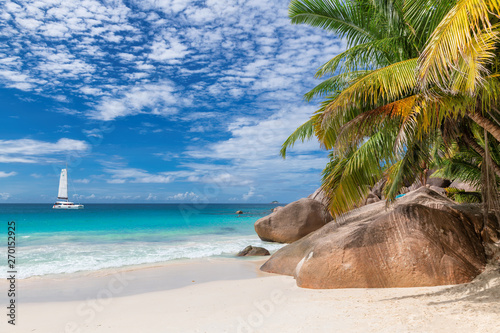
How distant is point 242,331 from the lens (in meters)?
4.55

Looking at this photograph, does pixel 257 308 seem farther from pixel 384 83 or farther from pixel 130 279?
pixel 130 279

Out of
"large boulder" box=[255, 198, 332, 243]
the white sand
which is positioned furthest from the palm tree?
"large boulder" box=[255, 198, 332, 243]

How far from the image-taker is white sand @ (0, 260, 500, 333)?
4.39 metres

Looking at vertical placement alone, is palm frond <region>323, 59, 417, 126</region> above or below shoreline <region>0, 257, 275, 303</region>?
above

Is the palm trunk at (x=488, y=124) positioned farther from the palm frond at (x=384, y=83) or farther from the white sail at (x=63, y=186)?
the white sail at (x=63, y=186)

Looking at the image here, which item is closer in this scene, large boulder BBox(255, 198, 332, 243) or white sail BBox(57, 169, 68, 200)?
large boulder BBox(255, 198, 332, 243)

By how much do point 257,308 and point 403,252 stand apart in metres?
3.08

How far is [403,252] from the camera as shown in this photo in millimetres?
6391

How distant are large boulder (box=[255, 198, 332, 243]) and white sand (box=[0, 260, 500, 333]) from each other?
8552 millimetres

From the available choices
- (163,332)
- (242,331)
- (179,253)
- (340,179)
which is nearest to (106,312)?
(163,332)

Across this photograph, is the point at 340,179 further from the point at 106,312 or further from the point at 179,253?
the point at 179,253

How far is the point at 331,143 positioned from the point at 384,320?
3.46 metres

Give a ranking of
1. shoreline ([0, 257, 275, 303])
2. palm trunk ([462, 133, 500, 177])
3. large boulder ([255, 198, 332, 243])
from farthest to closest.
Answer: large boulder ([255, 198, 332, 243]) < shoreline ([0, 257, 275, 303]) < palm trunk ([462, 133, 500, 177])

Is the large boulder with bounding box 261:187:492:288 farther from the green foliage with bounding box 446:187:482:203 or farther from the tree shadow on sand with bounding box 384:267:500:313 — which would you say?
the green foliage with bounding box 446:187:482:203
